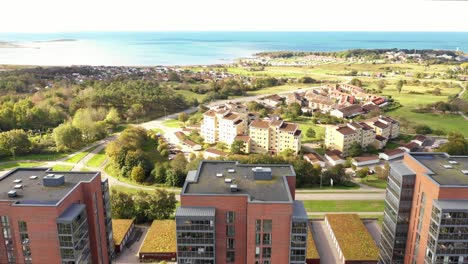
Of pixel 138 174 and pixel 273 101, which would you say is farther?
pixel 273 101

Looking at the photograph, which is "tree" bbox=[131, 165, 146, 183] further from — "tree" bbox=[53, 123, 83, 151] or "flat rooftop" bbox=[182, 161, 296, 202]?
"flat rooftop" bbox=[182, 161, 296, 202]

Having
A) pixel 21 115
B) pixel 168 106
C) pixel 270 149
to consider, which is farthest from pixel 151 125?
pixel 270 149

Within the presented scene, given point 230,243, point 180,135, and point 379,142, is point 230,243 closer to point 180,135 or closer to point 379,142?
point 180,135

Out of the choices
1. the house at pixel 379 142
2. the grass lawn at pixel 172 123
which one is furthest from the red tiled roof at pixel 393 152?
the grass lawn at pixel 172 123

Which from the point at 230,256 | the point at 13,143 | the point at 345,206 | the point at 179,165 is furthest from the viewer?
the point at 13,143

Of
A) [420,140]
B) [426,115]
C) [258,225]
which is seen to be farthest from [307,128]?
[258,225]

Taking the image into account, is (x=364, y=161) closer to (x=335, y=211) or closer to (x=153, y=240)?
(x=335, y=211)

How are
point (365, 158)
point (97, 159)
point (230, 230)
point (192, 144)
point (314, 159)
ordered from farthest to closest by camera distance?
point (192, 144)
point (97, 159)
point (365, 158)
point (314, 159)
point (230, 230)

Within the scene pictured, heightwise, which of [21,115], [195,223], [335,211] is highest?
[195,223]
